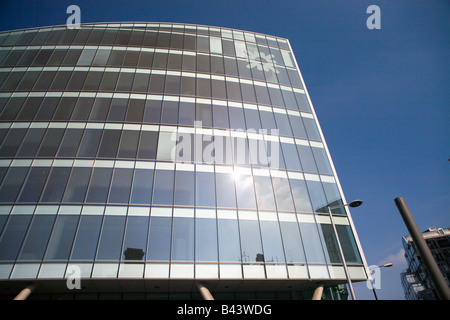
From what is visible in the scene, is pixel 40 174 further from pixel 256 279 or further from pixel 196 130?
pixel 256 279

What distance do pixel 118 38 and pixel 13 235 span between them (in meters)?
22.6

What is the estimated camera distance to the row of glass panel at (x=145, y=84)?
21.9 metres

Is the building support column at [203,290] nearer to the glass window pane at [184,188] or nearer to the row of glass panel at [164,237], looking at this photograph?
the row of glass panel at [164,237]

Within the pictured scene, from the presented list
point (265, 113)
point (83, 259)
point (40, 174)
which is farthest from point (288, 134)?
point (40, 174)

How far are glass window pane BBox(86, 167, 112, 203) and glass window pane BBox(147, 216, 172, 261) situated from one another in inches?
159

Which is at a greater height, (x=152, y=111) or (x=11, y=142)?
(x=152, y=111)

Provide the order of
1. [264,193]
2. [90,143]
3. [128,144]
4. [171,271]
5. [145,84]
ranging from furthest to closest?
[145,84]
[128,144]
[90,143]
[264,193]
[171,271]

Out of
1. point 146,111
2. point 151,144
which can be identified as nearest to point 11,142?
point 146,111

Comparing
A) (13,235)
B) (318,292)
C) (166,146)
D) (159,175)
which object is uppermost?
(166,146)

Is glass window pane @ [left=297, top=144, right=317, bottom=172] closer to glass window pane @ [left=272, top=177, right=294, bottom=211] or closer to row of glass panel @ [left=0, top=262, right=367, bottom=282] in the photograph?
glass window pane @ [left=272, top=177, right=294, bottom=211]

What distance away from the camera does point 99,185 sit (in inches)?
647

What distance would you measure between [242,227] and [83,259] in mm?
10272

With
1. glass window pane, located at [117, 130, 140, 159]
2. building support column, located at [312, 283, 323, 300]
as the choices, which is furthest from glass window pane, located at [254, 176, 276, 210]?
glass window pane, located at [117, 130, 140, 159]

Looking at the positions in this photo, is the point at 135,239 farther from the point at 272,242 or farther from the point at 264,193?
the point at 264,193
